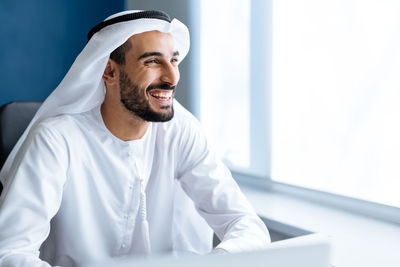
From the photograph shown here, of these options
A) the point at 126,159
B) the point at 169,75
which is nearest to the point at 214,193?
the point at 126,159

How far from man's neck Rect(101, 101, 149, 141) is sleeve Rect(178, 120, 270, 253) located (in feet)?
0.62

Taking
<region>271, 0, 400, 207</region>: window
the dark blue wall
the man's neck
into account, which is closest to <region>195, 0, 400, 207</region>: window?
<region>271, 0, 400, 207</region>: window

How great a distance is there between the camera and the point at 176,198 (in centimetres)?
177

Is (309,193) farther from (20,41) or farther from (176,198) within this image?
(20,41)

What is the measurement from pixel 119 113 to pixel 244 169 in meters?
1.08

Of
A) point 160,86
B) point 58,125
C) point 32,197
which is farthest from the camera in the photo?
point 160,86

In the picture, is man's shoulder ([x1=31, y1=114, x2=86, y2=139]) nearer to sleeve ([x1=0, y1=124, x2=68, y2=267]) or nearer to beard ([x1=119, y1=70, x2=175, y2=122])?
sleeve ([x1=0, y1=124, x2=68, y2=267])

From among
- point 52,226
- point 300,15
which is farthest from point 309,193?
point 52,226

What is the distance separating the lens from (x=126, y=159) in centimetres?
162

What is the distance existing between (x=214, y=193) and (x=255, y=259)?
45.4 inches

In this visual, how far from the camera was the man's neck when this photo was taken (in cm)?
162

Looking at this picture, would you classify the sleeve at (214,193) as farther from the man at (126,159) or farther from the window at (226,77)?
the window at (226,77)

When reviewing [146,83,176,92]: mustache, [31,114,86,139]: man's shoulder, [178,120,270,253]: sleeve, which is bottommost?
[178,120,270,253]: sleeve

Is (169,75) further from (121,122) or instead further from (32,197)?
(32,197)
